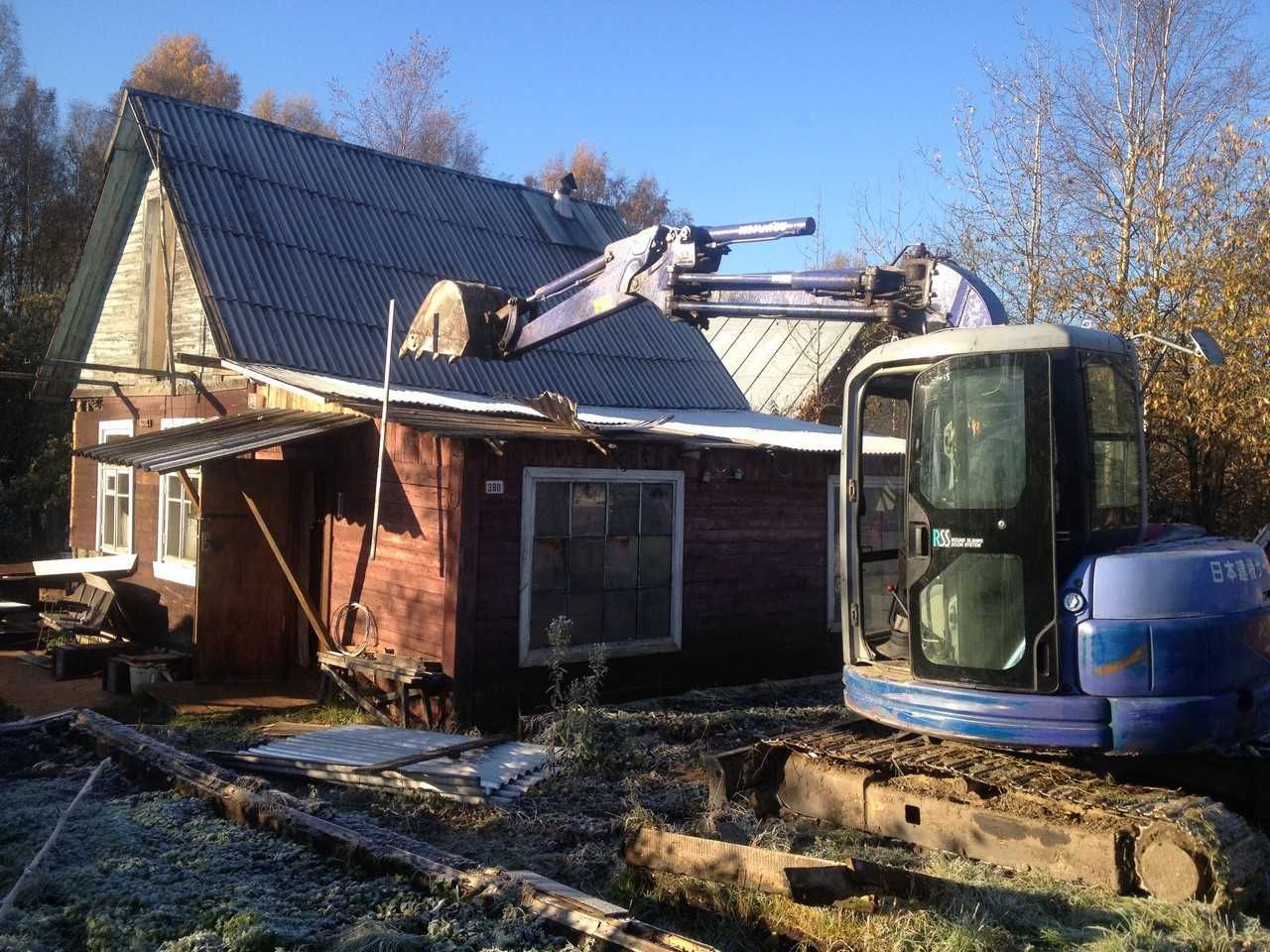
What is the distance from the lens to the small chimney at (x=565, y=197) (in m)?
18.0

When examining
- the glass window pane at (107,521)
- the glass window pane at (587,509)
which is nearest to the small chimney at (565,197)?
the glass window pane at (107,521)

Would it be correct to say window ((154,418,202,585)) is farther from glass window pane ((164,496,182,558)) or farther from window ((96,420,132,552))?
window ((96,420,132,552))

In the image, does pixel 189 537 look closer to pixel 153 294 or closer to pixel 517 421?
pixel 153 294

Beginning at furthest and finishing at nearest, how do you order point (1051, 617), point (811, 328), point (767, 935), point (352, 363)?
point (811, 328), point (352, 363), point (1051, 617), point (767, 935)

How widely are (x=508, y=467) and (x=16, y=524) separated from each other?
51.0 ft

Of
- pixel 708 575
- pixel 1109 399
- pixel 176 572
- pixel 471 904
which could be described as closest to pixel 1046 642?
pixel 1109 399

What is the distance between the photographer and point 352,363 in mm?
12695

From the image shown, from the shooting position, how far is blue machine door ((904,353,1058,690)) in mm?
5266

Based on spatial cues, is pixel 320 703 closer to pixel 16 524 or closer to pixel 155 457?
pixel 155 457

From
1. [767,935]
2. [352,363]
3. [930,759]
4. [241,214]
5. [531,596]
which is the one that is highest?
[241,214]

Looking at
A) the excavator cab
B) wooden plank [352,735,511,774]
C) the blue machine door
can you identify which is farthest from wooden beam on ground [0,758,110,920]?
the blue machine door

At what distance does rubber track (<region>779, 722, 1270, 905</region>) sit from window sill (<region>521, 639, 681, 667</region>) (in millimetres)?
3210

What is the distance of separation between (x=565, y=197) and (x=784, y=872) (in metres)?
15.3

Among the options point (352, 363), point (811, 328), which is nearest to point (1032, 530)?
point (352, 363)
